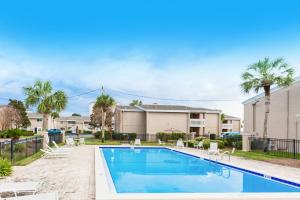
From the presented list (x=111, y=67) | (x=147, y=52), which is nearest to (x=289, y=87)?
(x=147, y=52)

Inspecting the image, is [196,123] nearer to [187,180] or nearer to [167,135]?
[167,135]

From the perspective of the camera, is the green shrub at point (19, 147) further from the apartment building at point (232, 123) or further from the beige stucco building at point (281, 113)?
the apartment building at point (232, 123)

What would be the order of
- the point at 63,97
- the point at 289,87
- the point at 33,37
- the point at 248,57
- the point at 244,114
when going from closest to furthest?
the point at 33,37 < the point at 289,87 < the point at 248,57 < the point at 244,114 < the point at 63,97

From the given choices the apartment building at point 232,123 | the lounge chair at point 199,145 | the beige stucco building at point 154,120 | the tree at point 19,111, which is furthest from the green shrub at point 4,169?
the apartment building at point 232,123

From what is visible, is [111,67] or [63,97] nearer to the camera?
[111,67]

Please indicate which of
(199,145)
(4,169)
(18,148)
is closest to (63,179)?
(4,169)

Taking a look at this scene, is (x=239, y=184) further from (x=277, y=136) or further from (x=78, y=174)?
(x=277, y=136)

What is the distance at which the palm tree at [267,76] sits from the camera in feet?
80.2

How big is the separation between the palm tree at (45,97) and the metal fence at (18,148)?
13.1 m

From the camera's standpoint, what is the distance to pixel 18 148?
18.8m

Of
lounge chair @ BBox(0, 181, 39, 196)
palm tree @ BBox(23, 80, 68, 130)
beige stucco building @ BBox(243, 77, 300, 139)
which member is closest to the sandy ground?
lounge chair @ BBox(0, 181, 39, 196)

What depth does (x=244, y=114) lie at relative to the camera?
34.7 metres

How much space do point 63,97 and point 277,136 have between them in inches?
842

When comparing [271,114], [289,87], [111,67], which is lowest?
[271,114]
